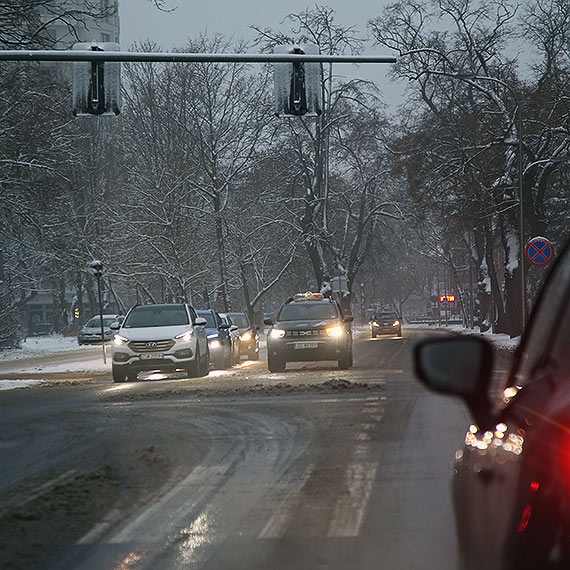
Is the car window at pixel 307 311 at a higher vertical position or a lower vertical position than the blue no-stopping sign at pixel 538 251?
lower

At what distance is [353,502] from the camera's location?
23.7 feet

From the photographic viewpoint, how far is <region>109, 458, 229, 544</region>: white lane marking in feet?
20.7

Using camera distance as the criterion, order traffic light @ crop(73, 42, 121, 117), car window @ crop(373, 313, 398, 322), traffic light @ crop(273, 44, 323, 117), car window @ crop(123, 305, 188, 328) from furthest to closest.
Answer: car window @ crop(373, 313, 398, 322), car window @ crop(123, 305, 188, 328), traffic light @ crop(273, 44, 323, 117), traffic light @ crop(73, 42, 121, 117)

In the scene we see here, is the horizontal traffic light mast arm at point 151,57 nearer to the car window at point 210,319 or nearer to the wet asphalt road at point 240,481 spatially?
the wet asphalt road at point 240,481

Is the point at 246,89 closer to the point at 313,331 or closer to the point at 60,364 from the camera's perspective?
the point at 60,364

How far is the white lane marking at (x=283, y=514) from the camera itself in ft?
20.5

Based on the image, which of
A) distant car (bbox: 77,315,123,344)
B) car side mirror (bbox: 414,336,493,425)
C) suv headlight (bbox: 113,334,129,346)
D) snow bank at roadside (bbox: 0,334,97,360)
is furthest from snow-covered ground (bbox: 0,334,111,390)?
car side mirror (bbox: 414,336,493,425)

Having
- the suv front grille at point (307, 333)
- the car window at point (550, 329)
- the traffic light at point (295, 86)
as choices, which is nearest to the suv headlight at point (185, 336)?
the suv front grille at point (307, 333)

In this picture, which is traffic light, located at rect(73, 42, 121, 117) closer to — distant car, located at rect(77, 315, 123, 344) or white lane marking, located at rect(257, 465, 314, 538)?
white lane marking, located at rect(257, 465, 314, 538)

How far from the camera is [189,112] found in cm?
5047

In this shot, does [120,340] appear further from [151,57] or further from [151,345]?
[151,57]

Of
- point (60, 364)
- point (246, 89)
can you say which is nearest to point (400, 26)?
point (246, 89)

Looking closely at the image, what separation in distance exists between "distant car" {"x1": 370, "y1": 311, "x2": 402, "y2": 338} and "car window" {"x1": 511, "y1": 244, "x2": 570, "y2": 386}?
64.9 metres

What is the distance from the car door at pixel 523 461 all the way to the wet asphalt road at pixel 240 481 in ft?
5.26
